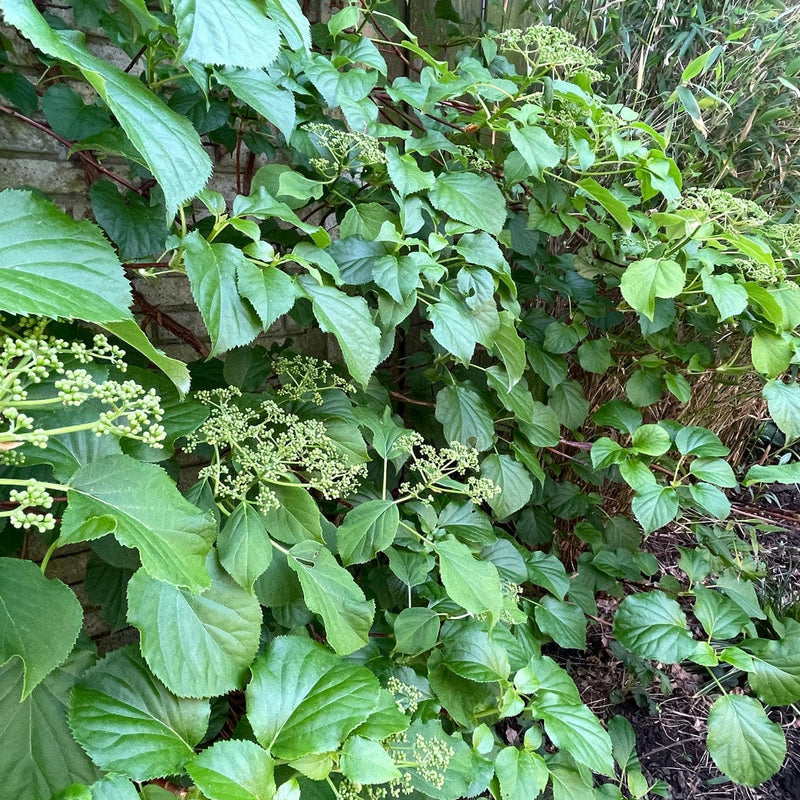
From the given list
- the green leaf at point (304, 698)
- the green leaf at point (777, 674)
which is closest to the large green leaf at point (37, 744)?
the green leaf at point (304, 698)

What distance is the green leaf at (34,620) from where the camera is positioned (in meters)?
0.45

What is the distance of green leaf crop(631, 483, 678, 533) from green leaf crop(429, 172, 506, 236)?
0.56m

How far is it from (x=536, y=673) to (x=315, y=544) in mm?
466

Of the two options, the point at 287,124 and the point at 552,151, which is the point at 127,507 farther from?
the point at 552,151

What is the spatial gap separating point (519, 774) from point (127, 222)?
0.97 metres

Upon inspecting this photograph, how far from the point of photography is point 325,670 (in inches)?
25.0

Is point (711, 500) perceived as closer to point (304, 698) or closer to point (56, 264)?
point (304, 698)

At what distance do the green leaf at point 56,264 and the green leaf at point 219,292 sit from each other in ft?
0.35

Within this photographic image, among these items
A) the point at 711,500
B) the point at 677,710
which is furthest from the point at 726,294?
the point at 677,710

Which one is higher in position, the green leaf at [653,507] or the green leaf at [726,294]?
the green leaf at [726,294]

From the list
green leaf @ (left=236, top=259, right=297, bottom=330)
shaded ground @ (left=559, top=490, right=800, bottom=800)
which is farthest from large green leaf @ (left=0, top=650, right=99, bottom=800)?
shaded ground @ (left=559, top=490, right=800, bottom=800)

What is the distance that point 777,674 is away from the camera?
1046 mm

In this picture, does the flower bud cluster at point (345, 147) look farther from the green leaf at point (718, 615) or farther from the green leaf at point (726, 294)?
the green leaf at point (718, 615)

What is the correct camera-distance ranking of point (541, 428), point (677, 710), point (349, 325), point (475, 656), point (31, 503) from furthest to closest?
point (677, 710) < point (541, 428) < point (475, 656) < point (349, 325) < point (31, 503)
